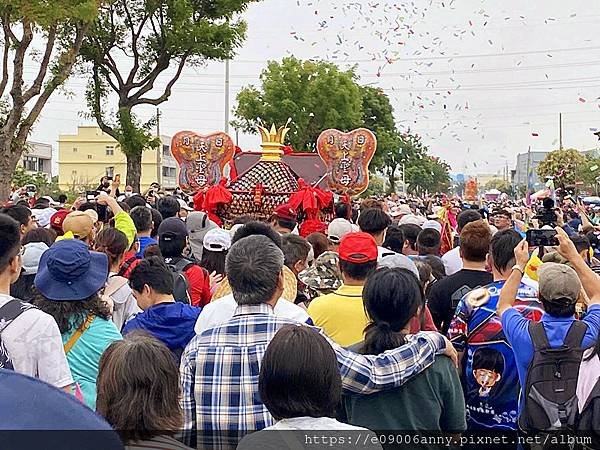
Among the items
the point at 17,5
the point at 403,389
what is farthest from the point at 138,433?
the point at 17,5

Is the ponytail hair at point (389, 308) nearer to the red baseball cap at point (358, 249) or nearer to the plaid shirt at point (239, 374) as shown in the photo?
the plaid shirt at point (239, 374)

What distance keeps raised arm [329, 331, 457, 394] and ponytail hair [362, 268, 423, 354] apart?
9 cm

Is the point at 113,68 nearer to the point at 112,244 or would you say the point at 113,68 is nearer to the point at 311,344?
the point at 112,244

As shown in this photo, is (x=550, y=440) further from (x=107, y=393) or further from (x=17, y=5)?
(x=17, y=5)

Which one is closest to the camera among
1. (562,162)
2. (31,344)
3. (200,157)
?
(31,344)

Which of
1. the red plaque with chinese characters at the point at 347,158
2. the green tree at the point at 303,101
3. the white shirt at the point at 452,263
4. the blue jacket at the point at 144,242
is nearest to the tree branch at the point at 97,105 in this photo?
the red plaque with chinese characters at the point at 347,158

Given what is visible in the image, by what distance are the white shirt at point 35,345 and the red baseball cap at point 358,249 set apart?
1.57 metres

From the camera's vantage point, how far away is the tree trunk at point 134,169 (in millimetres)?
23625

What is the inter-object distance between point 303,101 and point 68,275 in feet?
118

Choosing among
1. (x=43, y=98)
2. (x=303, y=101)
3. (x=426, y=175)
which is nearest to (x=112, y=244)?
(x=43, y=98)

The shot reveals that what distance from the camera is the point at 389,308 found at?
132 inches

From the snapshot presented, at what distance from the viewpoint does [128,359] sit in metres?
2.53

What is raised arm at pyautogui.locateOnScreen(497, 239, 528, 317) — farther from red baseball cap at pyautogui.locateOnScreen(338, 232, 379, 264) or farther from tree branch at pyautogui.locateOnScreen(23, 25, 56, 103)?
tree branch at pyautogui.locateOnScreen(23, 25, 56, 103)

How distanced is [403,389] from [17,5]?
1308 centimetres
